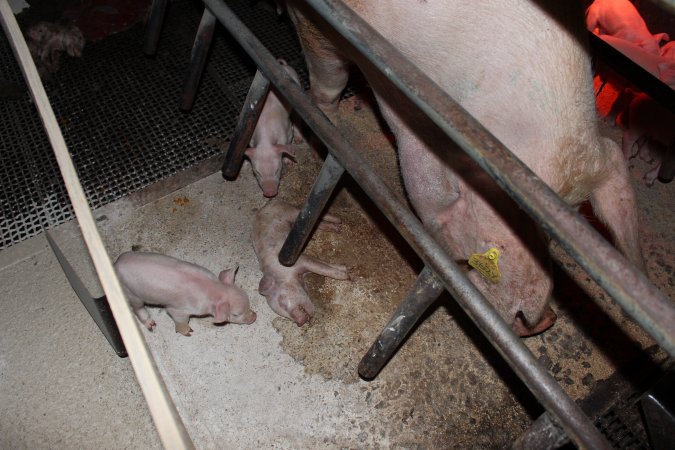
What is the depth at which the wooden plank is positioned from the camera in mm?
991

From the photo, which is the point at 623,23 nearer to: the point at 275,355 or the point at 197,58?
the point at 197,58

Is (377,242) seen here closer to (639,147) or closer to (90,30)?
(639,147)

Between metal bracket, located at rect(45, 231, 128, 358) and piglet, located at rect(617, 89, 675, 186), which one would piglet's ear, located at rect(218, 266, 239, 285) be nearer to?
metal bracket, located at rect(45, 231, 128, 358)

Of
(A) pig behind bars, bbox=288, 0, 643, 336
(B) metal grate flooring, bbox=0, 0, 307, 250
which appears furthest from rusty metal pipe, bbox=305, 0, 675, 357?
(B) metal grate flooring, bbox=0, 0, 307, 250

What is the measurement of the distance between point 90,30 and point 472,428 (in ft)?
11.4

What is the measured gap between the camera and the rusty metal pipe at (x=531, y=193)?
848 mm

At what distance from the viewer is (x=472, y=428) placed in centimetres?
223

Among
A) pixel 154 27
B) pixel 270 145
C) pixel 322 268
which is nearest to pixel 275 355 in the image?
pixel 322 268

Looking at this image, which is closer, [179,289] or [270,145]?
[179,289]

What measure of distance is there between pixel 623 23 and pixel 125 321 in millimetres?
4091

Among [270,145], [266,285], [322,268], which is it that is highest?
[270,145]

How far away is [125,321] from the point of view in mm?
1104

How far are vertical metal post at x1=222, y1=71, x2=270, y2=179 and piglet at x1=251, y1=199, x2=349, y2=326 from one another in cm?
32

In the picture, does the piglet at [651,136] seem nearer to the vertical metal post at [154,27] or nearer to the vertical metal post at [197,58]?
the vertical metal post at [197,58]
